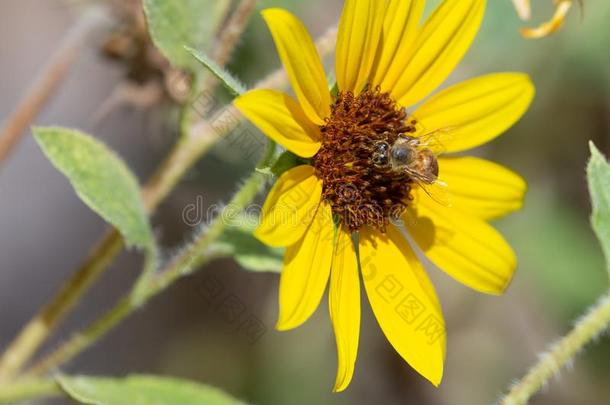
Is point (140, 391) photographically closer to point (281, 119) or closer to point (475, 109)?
point (281, 119)

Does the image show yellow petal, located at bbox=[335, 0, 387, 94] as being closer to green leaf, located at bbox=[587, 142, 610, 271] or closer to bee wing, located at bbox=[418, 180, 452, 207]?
bee wing, located at bbox=[418, 180, 452, 207]

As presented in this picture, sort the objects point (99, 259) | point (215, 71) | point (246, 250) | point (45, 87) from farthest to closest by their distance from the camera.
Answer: point (45, 87), point (99, 259), point (246, 250), point (215, 71)

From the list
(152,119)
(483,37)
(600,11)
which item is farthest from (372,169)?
(600,11)

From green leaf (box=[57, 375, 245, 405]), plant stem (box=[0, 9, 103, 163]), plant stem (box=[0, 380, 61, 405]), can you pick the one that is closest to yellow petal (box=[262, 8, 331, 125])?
green leaf (box=[57, 375, 245, 405])

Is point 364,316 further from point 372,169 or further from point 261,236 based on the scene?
point 261,236

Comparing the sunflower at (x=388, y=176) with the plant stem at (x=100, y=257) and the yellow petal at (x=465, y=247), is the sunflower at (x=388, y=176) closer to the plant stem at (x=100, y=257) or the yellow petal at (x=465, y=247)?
the yellow petal at (x=465, y=247)

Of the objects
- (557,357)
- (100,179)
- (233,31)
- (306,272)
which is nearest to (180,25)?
(233,31)

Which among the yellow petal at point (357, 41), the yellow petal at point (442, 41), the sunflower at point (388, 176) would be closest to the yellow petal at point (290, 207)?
the sunflower at point (388, 176)

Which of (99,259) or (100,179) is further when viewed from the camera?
(99,259)
